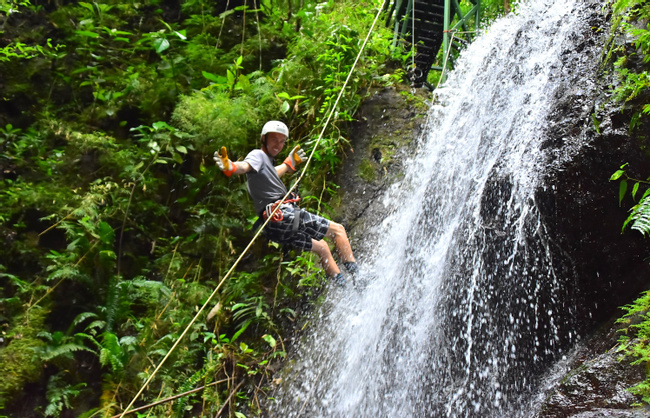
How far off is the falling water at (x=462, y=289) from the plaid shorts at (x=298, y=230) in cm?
72

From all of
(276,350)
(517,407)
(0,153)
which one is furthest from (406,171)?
(0,153)

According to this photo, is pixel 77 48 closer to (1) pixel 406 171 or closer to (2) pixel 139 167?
(2) pixel 139 167

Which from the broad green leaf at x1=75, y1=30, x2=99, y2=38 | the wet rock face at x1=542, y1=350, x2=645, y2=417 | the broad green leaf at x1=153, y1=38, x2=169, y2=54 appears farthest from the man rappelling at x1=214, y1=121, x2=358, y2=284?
the broad green leaf at x1=75, y1=30, x2=99, y2=38

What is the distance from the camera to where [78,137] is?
21.7 feet

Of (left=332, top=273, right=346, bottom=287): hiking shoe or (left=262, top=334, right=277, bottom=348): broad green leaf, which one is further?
(left=262, top=334, right=277, bottom=348): broad green leaf

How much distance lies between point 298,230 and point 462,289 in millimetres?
1530

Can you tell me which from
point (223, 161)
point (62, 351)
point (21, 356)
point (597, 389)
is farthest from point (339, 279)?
point (21, 356)

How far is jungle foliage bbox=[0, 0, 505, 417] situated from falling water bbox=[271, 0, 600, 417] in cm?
63

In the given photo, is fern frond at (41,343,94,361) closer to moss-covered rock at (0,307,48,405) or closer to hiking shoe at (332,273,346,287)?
moss-covered rock at (0,307,48,405)

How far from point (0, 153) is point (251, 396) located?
462cm

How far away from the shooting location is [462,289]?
430cm

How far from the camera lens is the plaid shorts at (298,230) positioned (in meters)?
4.38

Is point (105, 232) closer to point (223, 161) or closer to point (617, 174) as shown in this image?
point (223, 161)

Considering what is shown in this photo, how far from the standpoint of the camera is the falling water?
156 inches
